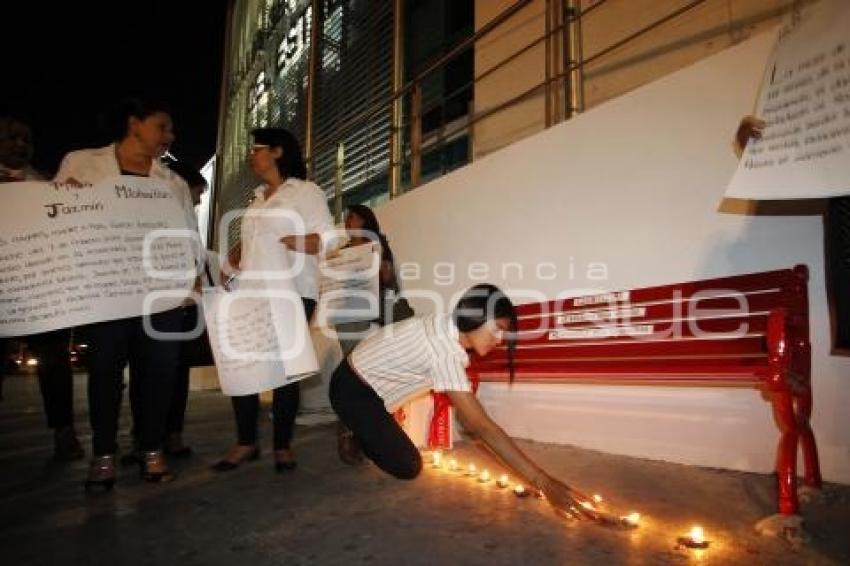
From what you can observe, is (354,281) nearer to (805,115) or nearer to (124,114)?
(124,114)

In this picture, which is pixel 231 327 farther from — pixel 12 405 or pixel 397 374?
pixel 12 405

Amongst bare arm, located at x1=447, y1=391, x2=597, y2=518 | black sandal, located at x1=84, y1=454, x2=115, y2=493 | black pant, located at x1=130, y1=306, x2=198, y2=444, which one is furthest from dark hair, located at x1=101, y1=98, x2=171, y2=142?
bare arm, located at x1=447, y1=391, x2=597, y2=518

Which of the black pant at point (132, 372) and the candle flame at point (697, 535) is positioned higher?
the black pant at point (132, 372)

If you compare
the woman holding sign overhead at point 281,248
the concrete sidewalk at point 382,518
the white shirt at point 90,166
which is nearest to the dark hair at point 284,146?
the woman holding sign overhead at point 281,248

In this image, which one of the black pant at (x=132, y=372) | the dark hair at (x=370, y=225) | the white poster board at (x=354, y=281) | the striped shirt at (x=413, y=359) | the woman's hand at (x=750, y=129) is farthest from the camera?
the dark hair at (x=370, y=225)

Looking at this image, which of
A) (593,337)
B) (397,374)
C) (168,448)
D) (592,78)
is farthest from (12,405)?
(592,78)

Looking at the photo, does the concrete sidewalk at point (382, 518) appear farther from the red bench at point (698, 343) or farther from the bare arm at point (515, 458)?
the red bench at point (698, 343)

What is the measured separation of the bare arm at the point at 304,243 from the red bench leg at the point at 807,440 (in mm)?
2073

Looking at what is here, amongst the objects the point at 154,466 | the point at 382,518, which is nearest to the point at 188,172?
the point at 154,466

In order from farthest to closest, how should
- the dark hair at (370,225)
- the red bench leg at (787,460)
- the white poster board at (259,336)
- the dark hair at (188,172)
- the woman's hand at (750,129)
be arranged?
the dark hair at (370,225) < the dark hair at (188,172) < the white poster board at (259,336) < the woman's hand at (750,129) < the red bench leg at (787,460)

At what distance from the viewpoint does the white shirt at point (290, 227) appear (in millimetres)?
2781

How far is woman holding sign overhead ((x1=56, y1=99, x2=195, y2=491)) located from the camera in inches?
96.3

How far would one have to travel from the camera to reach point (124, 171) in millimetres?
2623

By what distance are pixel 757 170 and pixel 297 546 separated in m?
1.93
